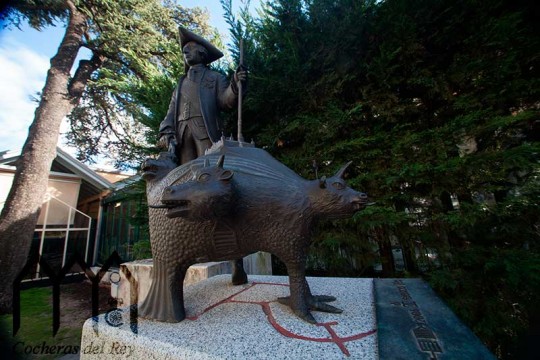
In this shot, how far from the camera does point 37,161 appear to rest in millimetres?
6355

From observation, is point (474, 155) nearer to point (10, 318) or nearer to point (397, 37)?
point (397, 37)

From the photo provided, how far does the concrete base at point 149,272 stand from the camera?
8.84ft

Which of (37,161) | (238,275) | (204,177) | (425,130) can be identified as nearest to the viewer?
(204,177)

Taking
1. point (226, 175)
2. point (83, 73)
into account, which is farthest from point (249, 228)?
point (83, 73)

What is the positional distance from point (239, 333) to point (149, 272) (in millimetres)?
2277

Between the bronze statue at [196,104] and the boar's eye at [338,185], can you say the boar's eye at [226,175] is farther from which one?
the bronze statue at [196,104]

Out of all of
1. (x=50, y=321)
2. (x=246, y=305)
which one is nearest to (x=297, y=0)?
(x=246, y=305)

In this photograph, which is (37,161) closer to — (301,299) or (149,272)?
(149,272)

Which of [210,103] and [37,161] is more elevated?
[37,161]

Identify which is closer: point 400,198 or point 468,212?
point 468,212

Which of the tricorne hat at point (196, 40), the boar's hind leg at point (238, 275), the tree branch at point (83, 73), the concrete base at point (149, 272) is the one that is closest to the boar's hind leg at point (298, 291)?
the boar's hind leg at point (238, 275)

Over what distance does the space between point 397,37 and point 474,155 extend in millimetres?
1801

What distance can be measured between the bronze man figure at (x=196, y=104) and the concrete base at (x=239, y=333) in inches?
66.7

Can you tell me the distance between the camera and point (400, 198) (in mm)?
3102
